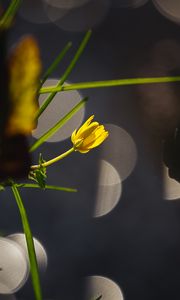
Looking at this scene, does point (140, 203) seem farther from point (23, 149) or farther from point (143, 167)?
point (23, 149)

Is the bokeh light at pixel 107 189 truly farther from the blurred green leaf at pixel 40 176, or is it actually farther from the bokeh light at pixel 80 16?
the blurred green leaf at pixel 40 176

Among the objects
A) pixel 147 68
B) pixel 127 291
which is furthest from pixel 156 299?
pixel 147 68

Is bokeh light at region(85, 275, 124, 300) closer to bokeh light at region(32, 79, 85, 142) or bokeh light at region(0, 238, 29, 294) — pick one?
bokeh light at region(0, 238, 29, 294)

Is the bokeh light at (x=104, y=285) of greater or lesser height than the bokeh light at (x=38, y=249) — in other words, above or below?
below

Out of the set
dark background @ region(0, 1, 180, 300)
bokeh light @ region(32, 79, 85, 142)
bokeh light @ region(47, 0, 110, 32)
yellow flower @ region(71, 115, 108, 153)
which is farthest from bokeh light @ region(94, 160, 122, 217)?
yellow flower @ region(71, 115, 108, 153)

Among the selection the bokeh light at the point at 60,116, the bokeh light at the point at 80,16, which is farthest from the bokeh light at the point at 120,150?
the bokeh light at the point at 80,16

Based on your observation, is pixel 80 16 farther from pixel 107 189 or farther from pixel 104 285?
pixel 104 285

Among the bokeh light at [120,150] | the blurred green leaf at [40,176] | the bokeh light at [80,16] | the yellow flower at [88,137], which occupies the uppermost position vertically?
the blurred green leaf at [40,176]

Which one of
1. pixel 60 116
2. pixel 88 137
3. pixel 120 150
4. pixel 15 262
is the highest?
pixel 88 137

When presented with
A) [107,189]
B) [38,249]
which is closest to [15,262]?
[38,249]
